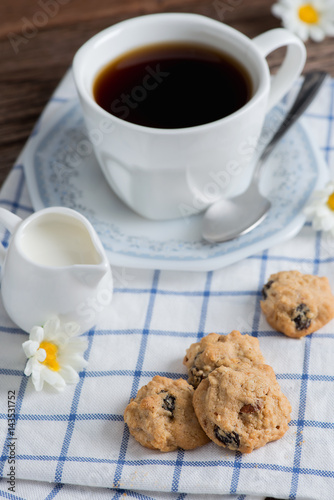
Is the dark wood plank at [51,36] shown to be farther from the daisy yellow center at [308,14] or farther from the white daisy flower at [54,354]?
the white daisy flower at [54,354]

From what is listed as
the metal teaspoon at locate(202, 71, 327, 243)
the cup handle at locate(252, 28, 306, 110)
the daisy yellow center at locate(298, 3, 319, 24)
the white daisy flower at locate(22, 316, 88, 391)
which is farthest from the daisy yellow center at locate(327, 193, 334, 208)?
the daisy yellow center at locate(298, 3, 319, 24)

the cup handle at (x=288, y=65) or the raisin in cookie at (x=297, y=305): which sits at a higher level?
the cup handle at (x=288, y=65)

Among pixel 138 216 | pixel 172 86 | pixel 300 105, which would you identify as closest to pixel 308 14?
pixel 300 105

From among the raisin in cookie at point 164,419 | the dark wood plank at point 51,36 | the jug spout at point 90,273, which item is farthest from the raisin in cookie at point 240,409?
the dark wood plank at point 51,36

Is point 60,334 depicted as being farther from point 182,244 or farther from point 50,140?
point 50,140

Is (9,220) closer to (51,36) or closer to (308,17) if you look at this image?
(51,36)
